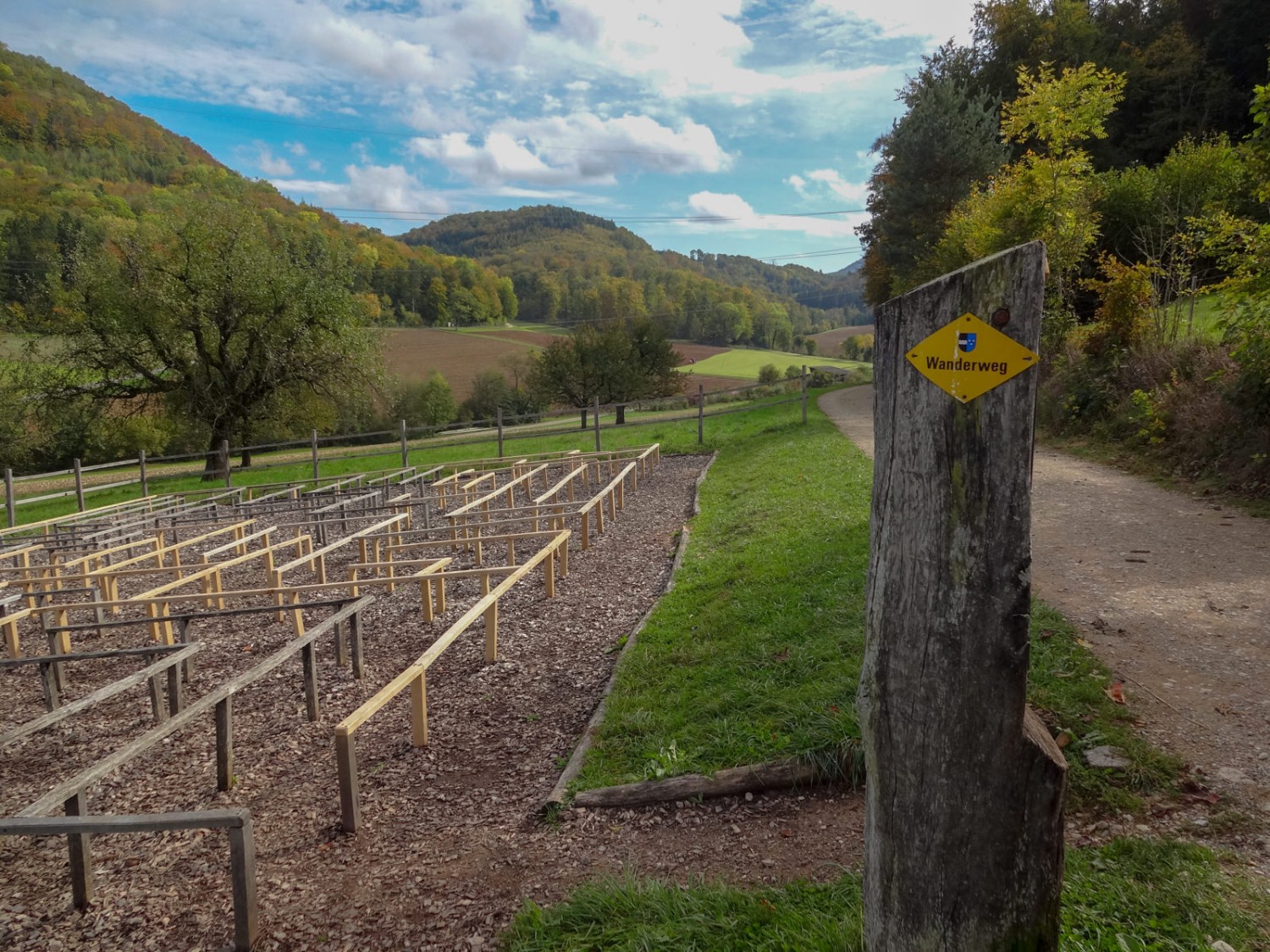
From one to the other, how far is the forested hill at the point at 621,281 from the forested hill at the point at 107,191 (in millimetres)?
7370

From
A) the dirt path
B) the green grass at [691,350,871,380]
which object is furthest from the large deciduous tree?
the green grass at [691,350,871,380]

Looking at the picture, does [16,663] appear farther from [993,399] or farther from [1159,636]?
[1159,636]

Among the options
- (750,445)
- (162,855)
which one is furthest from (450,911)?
(750,445)

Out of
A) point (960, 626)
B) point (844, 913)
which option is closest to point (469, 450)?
point (844, 913)

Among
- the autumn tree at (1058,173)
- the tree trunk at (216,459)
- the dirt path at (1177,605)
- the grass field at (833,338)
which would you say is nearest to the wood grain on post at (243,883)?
the dirt path at (1177,605)

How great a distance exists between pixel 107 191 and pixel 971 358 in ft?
184

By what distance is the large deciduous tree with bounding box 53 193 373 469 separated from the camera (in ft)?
70.5

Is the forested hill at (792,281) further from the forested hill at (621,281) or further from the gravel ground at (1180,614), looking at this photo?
the gravel ground at (1180,614)

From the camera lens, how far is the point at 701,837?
3520mm

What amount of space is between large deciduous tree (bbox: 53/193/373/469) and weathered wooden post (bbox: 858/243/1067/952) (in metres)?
23.6

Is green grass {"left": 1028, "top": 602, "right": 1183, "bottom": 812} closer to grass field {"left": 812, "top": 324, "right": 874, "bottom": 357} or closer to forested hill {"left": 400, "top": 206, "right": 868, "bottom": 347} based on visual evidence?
forested hill {"left": 400, "top": 206, "right": 868, "bottom": 347}

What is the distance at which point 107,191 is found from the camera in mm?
43938

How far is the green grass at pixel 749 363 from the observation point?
52406 millimetres

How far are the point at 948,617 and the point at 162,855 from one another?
429cm
